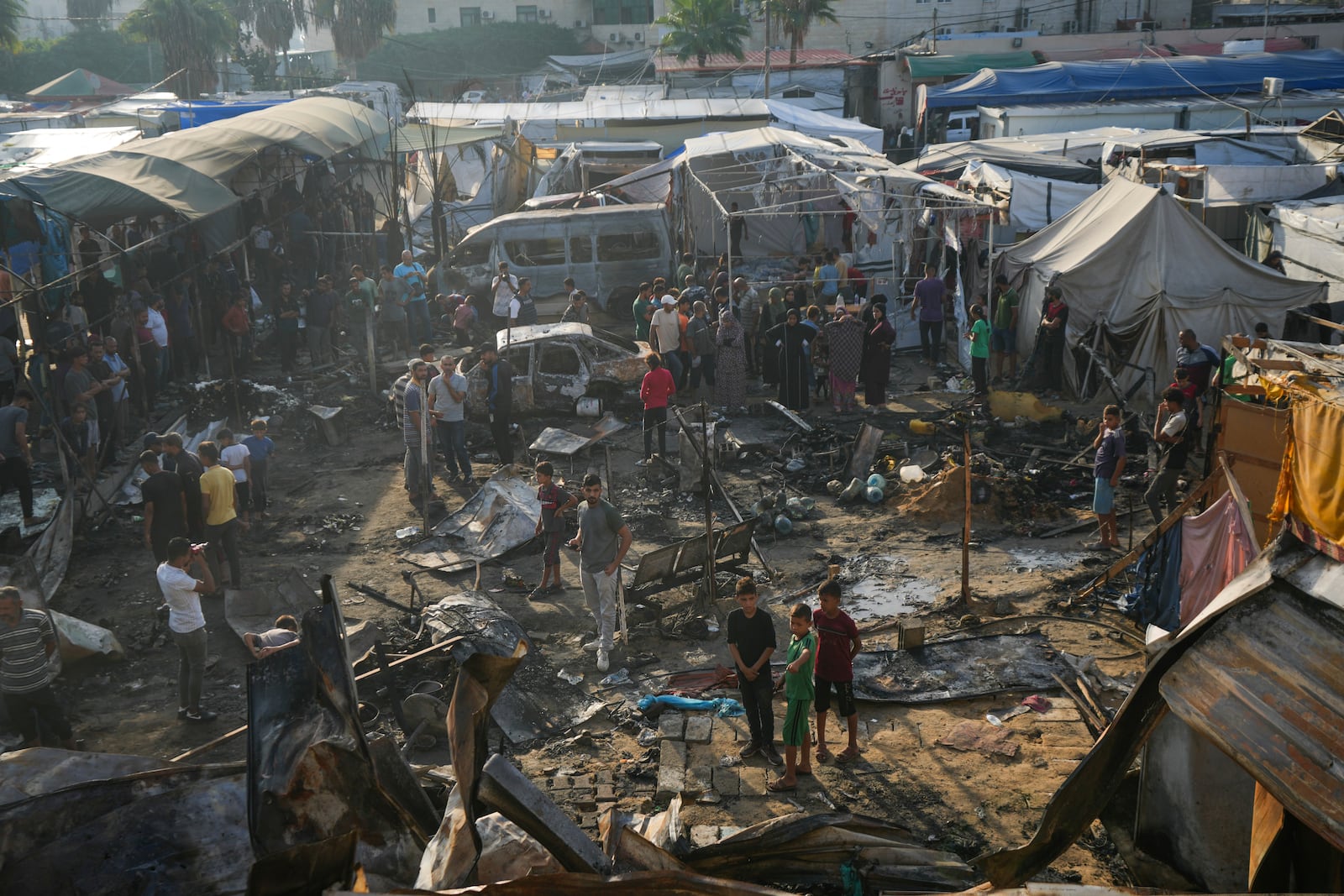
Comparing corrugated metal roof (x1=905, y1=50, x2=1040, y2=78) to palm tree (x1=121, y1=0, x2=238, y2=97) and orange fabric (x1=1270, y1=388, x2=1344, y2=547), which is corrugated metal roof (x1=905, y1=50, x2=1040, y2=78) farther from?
orange fabric (x1=1270, y1=388, x2=1344, y2=547)

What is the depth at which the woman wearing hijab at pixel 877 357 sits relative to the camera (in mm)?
14805

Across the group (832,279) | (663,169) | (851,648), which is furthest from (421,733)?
(663,169)

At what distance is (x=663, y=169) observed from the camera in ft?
77.6

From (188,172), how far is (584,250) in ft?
20.3

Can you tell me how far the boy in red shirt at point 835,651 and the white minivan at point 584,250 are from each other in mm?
12528

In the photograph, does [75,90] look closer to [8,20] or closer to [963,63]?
[8,20]

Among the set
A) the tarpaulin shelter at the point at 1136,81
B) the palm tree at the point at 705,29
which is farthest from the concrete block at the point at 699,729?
the palm tree at the point at 705,29

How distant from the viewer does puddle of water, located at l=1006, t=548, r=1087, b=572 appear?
1041 cm

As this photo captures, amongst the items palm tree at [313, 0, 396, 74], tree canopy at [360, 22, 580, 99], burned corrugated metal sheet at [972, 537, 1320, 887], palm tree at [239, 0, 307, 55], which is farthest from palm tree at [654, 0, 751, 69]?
burned corrugated metal sheet at [972, 537, 1320, 887]

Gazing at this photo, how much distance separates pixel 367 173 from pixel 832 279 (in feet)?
51.1

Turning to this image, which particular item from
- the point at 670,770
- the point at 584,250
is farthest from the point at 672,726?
the point at 584,250

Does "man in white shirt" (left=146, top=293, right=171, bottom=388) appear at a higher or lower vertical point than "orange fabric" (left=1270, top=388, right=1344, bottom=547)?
lower

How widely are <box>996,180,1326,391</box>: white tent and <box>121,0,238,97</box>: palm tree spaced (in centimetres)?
3660

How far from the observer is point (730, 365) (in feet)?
48.8
